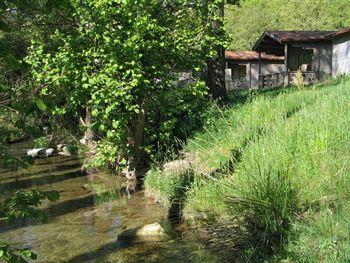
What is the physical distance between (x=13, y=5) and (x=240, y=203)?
11.0 feet

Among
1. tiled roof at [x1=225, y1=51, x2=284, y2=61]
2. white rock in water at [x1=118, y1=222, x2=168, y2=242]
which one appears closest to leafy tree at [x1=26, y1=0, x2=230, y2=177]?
white rock in water at [x1=118, y1=222, x2=168, y2=242]

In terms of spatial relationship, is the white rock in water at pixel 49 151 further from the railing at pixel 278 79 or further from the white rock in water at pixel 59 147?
the railing at pixel 278 79

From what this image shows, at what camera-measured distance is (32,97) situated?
2988 mm

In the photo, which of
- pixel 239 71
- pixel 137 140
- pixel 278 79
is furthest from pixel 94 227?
pixel 239 71

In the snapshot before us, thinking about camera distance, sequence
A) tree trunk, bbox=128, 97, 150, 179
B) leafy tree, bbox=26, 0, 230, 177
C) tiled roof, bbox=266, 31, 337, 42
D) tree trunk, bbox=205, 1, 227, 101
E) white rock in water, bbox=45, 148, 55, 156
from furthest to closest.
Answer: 1. tiled roof, bbox=266, 31, 337, 42
2. white rock in water, bbox=45, 148, 55, 156
3. tree trunk, bbox=205, 1, 227, 101
4. tree trunk, bbox=128, 97, 150, 179
5. leafy tree, bbox=26, 0, 230, 177

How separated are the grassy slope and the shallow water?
712 mm

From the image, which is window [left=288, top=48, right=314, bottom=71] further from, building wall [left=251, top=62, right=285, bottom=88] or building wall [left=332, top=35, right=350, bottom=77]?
building wall [left=332, top=35, right=350, bottom=77]

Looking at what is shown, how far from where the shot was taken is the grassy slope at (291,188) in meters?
4.50

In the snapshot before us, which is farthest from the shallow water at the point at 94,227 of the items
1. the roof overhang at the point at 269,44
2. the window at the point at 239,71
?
the window at the point at 239,71

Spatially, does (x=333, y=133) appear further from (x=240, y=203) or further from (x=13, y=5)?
(x=13, y=5)

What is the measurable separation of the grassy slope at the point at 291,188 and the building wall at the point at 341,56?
19699mm

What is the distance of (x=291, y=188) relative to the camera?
527 cm

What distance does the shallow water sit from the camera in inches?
255

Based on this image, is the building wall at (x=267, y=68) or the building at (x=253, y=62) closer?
the building at (x=253, y=62)
